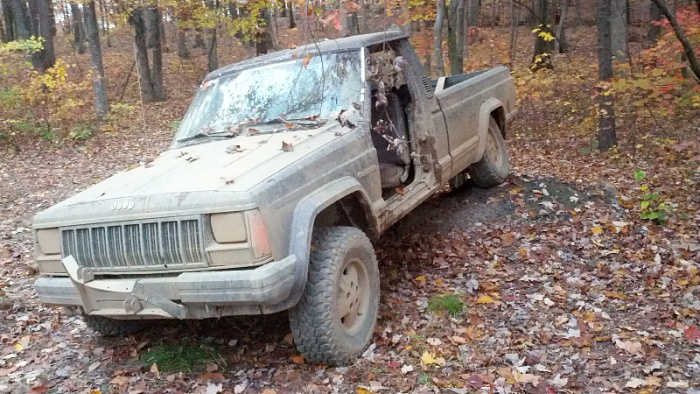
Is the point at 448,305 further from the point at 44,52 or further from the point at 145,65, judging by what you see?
the point at 44,52

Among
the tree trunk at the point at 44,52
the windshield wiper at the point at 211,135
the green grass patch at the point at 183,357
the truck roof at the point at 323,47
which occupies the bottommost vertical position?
the green grass patch at the point at 183,357

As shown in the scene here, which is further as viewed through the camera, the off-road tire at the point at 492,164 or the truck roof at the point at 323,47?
the off-road tire at the point at 492,164

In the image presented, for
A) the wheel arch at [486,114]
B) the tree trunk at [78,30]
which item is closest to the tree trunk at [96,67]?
the wheel arch at [486,114]

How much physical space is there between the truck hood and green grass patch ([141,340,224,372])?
1.11 meters

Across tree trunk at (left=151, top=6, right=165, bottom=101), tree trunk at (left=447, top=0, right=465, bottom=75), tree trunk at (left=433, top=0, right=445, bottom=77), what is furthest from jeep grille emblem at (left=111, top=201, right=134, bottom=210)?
tree trunk at (left=151, top=6, right=165, bottom=101)

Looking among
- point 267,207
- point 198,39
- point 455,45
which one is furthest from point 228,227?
point 198,39

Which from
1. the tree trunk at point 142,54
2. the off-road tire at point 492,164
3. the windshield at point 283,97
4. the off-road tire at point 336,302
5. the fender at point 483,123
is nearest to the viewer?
the off-road tire at point 336,302

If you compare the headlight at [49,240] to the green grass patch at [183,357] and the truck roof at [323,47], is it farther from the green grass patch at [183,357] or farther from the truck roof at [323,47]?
the truck roof at [323,47]

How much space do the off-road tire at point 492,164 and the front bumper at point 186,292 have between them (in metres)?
4.00

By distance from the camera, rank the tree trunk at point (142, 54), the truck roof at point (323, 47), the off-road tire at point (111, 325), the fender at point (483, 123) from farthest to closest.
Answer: the tree trunk at point (142, 54)
the fender at point (483, 123)
the truck roof at point (323, 47)
the off-road tire at point (111, 325)

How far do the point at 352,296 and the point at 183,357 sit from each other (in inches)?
49.3

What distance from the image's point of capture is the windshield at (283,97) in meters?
4.79

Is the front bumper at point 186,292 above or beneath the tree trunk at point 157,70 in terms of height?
beneath

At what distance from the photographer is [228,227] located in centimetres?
336
